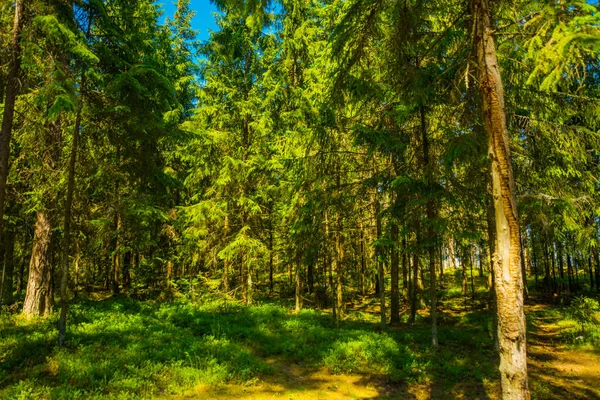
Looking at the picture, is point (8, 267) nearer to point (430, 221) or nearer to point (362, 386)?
point (362, 386)

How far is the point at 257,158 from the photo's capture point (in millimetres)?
18031

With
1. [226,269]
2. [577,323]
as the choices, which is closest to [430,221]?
[226,269]

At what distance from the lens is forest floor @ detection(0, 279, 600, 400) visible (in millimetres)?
7816

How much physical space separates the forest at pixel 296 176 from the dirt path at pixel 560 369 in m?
0.11

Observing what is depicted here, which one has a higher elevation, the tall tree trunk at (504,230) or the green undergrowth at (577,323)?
the tall tree trunk at (504,230)

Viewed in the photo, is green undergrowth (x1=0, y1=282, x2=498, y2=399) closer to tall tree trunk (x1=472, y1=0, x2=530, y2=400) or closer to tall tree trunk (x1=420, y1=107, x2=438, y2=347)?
tall tree trunk (x1=420, y1=107, x2=438, y2=347)

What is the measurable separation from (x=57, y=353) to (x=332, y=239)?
1205cm

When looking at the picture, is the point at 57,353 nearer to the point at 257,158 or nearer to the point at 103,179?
A: the point at 103,179

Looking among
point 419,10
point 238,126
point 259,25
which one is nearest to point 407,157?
point 419,10

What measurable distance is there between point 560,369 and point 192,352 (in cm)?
1135

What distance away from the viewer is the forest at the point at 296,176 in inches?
230

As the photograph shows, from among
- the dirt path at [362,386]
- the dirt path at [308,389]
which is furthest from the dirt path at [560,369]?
the dirt path at [308,389]

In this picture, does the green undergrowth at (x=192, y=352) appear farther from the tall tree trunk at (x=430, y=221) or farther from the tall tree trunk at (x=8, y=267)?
the tall tree trunk at (x=8, y=267)

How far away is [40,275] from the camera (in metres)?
11.8
